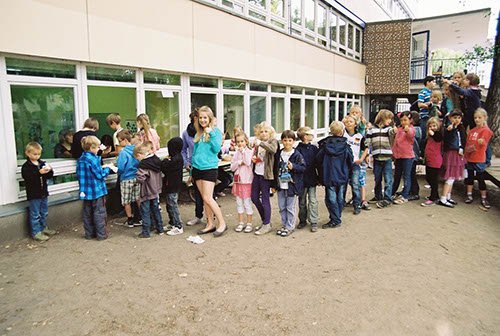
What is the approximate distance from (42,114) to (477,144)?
696cm

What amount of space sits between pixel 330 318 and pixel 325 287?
576 millimetres

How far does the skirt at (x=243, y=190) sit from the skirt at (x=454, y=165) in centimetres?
368

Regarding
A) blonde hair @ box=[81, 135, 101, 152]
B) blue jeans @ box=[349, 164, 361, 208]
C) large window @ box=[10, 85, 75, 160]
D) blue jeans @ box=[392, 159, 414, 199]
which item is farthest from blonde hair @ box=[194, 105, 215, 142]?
blue jeans @ box=[392, 159, 414, 199]

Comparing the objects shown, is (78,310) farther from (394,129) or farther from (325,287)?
(394,129)

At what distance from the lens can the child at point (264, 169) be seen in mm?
5195

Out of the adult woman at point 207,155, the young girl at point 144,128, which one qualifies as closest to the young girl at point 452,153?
the adult woman at point 207,155

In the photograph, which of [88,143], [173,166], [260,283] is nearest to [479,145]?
[260,283]

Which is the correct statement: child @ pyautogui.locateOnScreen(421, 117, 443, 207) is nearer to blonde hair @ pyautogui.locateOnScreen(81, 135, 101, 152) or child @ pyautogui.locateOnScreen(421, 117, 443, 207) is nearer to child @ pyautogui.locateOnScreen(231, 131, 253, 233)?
child @ pyautogui.locateOnScreen(231, 131, 253, 233)

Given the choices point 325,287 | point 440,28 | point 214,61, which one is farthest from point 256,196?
point 440,28

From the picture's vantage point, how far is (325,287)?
3.68m

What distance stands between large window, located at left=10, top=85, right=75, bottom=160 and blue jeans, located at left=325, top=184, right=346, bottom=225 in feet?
13.3

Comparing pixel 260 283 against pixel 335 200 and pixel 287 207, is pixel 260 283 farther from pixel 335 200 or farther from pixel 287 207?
pixel 335 200

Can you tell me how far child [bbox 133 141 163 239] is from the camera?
515 centimetres

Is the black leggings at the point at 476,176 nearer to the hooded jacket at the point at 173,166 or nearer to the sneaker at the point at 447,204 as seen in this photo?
the sneaker at the point at 447,204
